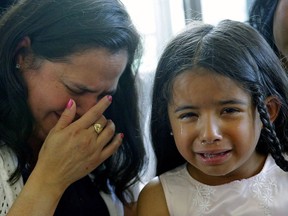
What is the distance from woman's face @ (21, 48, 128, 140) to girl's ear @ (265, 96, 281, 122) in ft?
1.27

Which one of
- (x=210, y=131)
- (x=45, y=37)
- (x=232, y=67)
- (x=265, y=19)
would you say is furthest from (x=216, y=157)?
(x=265, y=19)

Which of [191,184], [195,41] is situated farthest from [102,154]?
[195,41]

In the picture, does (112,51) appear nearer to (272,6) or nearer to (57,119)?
(57,119)

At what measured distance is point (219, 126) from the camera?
1.09 m

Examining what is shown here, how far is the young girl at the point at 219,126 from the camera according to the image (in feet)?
3.61

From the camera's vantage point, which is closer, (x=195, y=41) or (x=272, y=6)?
(x=195, y=41)

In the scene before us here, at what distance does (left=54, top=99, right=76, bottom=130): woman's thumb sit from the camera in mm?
1173

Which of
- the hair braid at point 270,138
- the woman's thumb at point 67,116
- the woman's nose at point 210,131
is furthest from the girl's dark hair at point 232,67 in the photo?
the woman's thumb at point 67,116

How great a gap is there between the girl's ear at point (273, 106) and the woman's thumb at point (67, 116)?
1.60 ft

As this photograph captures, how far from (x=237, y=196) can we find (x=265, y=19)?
1.99ft

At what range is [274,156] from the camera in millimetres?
1192

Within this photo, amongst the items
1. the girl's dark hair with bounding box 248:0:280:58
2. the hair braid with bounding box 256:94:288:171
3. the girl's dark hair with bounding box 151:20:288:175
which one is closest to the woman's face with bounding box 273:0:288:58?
the girl's dark hair with bounding box 248:0:280:58

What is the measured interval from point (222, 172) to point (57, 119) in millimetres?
440

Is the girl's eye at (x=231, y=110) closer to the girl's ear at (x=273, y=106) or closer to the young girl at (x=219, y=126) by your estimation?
the young girl at (x=219, y=126)
